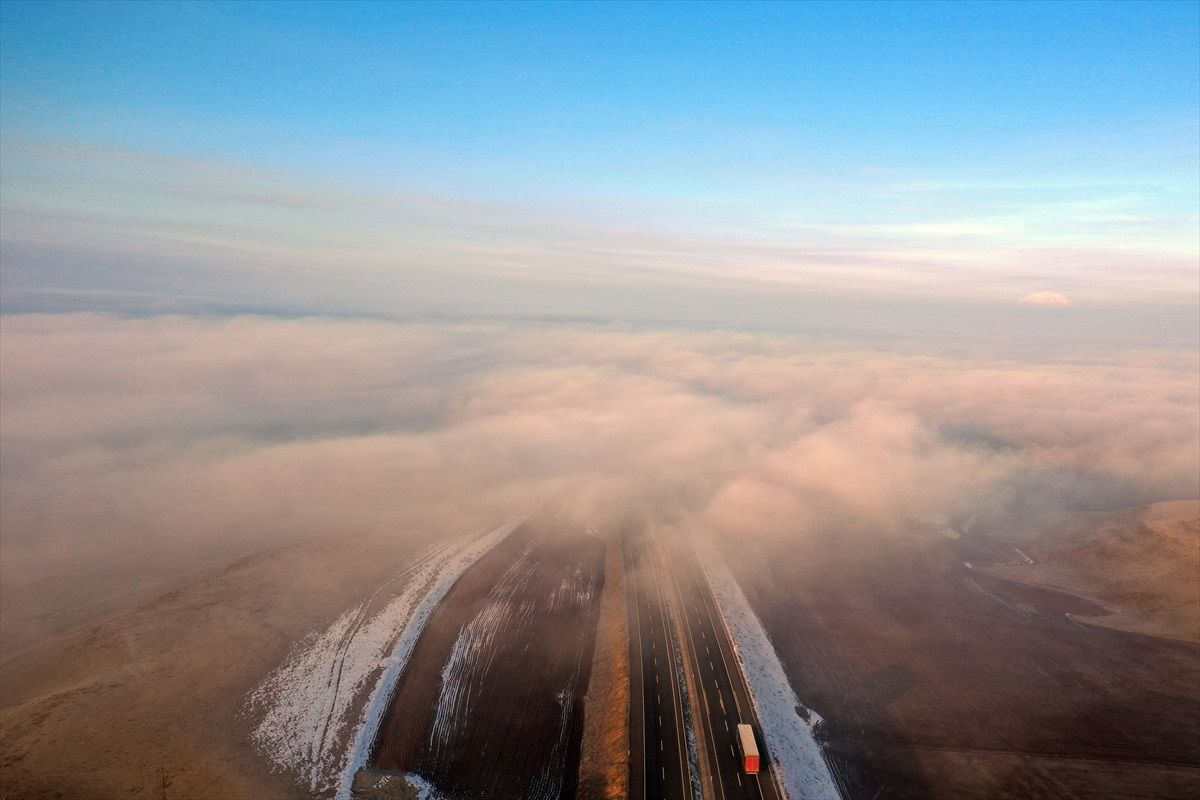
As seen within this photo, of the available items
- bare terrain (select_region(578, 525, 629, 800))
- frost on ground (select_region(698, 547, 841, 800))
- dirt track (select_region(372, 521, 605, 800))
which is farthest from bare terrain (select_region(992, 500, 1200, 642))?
dirt track (select_region(372, 521, 605, 800))

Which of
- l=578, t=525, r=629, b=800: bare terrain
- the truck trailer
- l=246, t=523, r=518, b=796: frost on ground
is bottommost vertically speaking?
l=246, t=523, r=518, b=796: frost on ground

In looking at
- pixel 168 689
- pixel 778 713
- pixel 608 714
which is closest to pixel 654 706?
pixel 608 714

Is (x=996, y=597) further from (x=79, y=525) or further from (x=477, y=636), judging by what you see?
(x=79, y=525)

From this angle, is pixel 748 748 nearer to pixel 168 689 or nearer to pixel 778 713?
pixel 778 713

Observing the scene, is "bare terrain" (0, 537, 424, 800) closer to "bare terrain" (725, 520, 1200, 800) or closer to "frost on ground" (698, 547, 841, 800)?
"frost on ground" (698, 547, 841, 800)

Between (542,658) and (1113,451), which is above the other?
(1113,451)

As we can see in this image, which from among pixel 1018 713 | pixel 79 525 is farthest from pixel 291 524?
pixel 1018 713
